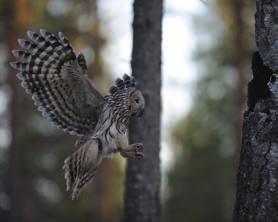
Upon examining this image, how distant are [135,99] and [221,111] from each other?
91.2ft

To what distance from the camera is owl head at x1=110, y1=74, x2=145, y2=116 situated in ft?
22.1

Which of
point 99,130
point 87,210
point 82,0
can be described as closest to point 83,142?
point 99,130

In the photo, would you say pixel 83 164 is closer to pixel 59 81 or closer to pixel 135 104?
pixel 135 104

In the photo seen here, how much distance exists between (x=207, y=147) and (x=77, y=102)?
2706 cm

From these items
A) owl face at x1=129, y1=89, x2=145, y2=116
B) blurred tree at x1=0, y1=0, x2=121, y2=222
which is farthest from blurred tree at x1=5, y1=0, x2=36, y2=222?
owl face at x1=129, y1=89, x2=145, y2=116

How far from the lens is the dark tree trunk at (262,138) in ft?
19.0

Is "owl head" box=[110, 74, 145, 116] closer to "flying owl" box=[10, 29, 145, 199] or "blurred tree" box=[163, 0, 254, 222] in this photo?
"flying owl" box=[10, 29, 145, 199]

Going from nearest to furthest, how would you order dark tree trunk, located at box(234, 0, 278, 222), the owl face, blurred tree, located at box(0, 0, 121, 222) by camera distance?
dark tree trunk, located at box(234, 0, 278, 222)
the owl face
blurred tree, located at box(0, 0, 121, 222)

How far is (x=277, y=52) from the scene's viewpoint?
6039mm

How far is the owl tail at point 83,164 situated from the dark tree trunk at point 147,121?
2027 mm

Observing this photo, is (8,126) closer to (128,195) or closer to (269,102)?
(128,195)

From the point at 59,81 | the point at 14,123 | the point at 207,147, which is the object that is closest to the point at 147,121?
the point at 59,81

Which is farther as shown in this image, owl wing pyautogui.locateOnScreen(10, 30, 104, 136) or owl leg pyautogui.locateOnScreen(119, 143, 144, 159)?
owl wing pyautogui.locateOnScreen(10, 30, 104, 136)

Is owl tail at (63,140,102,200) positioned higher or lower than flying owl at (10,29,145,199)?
lower
